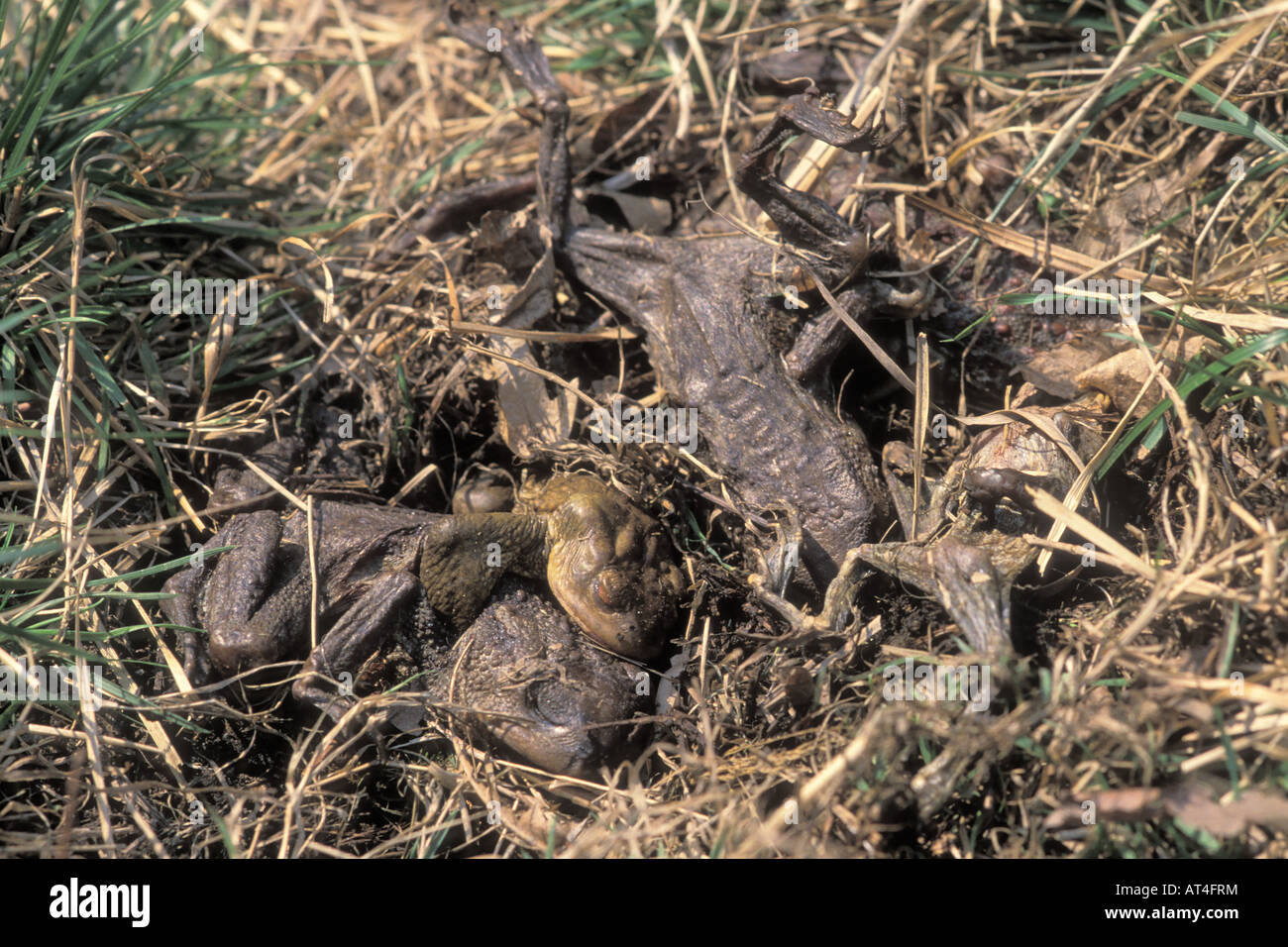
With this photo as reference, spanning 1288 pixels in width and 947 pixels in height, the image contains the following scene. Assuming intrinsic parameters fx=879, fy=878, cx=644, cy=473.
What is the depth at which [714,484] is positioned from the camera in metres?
3.67

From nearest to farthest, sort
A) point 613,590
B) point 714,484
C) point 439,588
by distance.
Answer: point 613,590 < point 439,588 < point 714,484

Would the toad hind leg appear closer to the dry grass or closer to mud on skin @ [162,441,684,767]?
mud on skin @ [162,441,684,767]

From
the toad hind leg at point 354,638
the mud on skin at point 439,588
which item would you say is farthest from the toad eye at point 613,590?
the toad hind leg at point 354,638

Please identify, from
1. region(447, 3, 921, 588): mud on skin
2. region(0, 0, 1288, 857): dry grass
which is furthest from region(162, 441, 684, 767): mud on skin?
region(447, 3, 921, 588): mud on skin

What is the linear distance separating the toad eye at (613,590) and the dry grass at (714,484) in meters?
0.32

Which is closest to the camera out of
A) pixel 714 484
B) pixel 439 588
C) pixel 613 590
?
pixel 613 590

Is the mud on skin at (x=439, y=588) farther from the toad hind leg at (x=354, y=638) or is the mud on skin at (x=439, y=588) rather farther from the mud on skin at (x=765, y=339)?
the mud on skin at (x=765, y=339)

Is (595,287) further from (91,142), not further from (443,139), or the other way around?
(91,142)

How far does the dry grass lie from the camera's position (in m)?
2.72

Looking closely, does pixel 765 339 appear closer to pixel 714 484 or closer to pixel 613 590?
pixel 714 484

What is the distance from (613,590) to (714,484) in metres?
0.65

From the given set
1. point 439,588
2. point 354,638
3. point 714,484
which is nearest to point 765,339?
point 714,484

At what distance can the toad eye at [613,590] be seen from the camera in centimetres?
338
